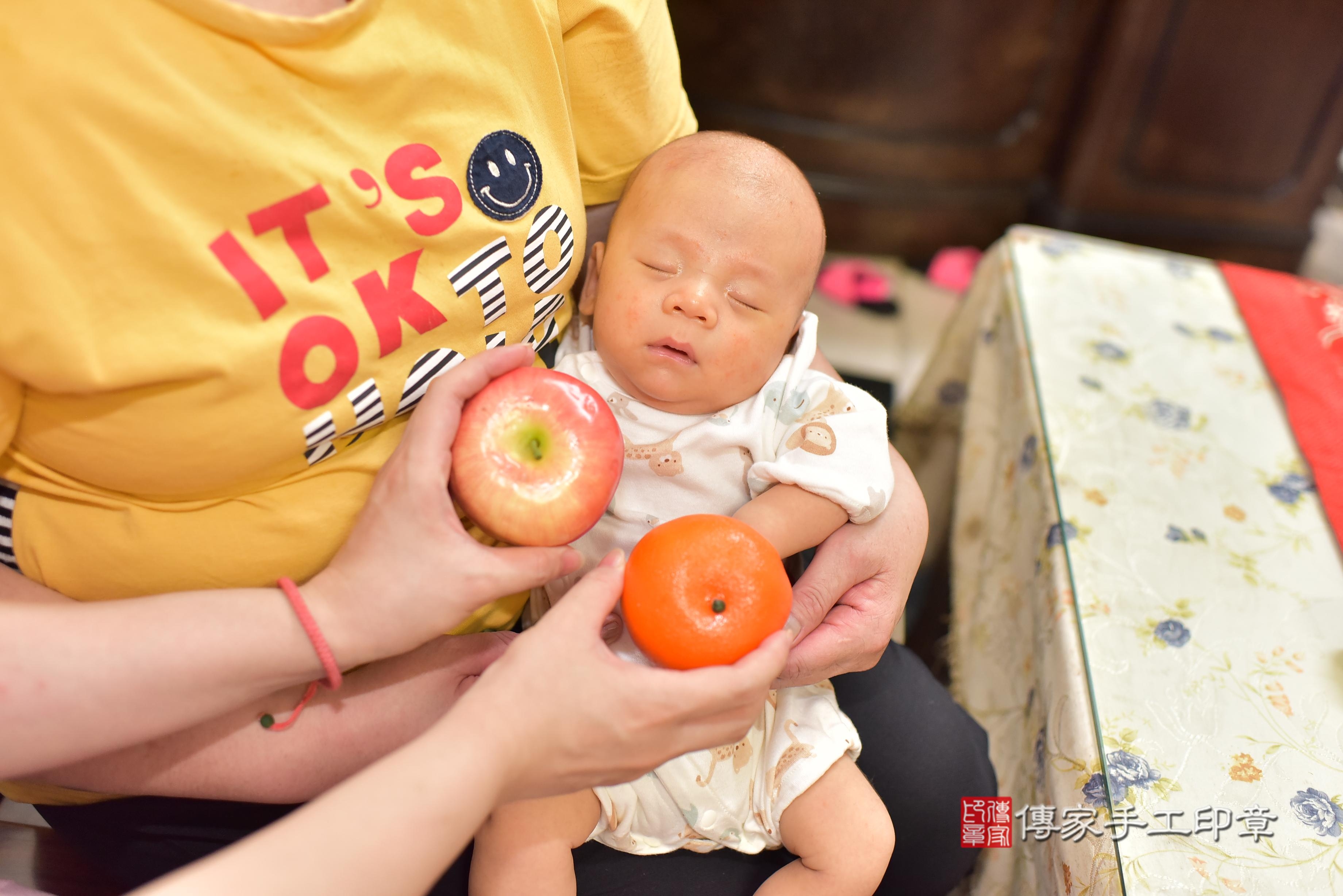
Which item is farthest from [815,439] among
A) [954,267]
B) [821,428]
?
[954,267]

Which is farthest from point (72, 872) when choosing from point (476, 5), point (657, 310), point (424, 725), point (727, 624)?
point (476, 5)

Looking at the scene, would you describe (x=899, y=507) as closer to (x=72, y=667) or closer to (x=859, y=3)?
(x=72, y=667)

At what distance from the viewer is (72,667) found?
0.64 metres

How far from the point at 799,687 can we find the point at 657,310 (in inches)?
17.7

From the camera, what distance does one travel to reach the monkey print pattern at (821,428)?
0.96 meters

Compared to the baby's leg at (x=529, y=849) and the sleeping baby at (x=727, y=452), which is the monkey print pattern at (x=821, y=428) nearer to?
the sleeping baby at (x=727, y=452)

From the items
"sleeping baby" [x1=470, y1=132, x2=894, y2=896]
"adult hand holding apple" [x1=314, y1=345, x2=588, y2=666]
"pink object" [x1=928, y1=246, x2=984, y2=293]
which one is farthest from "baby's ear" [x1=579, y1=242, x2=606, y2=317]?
"pink object" [x1=928, y1=246, x2=984, y2=293]

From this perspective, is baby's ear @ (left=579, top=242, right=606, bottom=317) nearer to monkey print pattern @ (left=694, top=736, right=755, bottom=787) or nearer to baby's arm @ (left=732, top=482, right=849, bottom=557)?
baby's arm @ (left=732, top=482, right=849, bottom=557)

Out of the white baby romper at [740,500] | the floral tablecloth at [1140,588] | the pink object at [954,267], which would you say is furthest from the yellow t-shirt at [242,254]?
the pink object at [954,267]

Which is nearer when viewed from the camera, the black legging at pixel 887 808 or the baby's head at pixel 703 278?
the black legging at pixel 887 808

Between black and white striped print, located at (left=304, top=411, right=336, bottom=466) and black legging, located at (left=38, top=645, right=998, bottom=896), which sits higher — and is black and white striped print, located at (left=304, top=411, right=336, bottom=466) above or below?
above

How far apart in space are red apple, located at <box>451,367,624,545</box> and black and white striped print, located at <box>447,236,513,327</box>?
0.09 metres

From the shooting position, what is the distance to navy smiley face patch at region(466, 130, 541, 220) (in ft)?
2.71

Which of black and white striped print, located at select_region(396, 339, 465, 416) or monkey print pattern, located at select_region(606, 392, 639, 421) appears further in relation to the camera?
monkey print pattern, located at select_region(606, 392, 639, 421)
